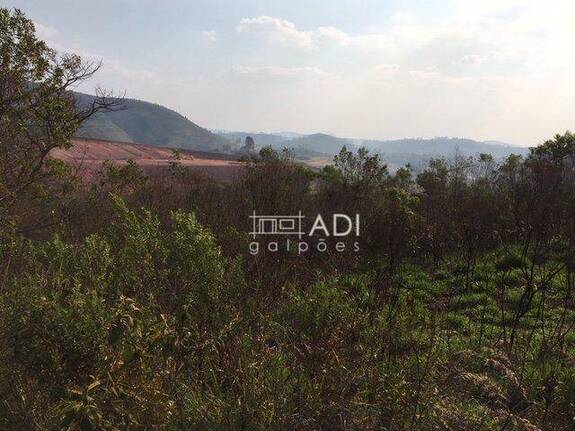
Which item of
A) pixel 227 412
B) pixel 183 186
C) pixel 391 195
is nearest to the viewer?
pixel 227 412

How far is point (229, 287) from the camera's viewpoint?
16.0ft

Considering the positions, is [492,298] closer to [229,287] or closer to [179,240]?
[229,287]

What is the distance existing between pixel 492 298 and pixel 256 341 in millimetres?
6084

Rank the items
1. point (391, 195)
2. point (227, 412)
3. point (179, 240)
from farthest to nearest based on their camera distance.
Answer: point (391, 195)
point (179, 240)
point (227, 412)

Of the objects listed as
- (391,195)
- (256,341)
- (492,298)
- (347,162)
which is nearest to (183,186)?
(347,162)

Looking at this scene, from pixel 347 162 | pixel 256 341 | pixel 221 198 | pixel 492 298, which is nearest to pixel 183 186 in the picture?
pixel 221 198

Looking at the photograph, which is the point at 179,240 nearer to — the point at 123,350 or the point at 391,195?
the point at 123,350

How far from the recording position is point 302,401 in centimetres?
325

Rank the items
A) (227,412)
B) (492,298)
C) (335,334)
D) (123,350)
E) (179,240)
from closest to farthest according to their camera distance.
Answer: (123,350)
(227,412)
(335,334)
(179,240)
(492,298)

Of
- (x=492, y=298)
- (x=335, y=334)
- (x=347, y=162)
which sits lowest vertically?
(x=492, y=298)

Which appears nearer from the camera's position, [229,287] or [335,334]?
[335,334]

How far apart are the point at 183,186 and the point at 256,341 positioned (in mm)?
15009

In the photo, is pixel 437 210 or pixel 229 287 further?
pixel 437 210

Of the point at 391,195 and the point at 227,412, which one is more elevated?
the point at 391,195
